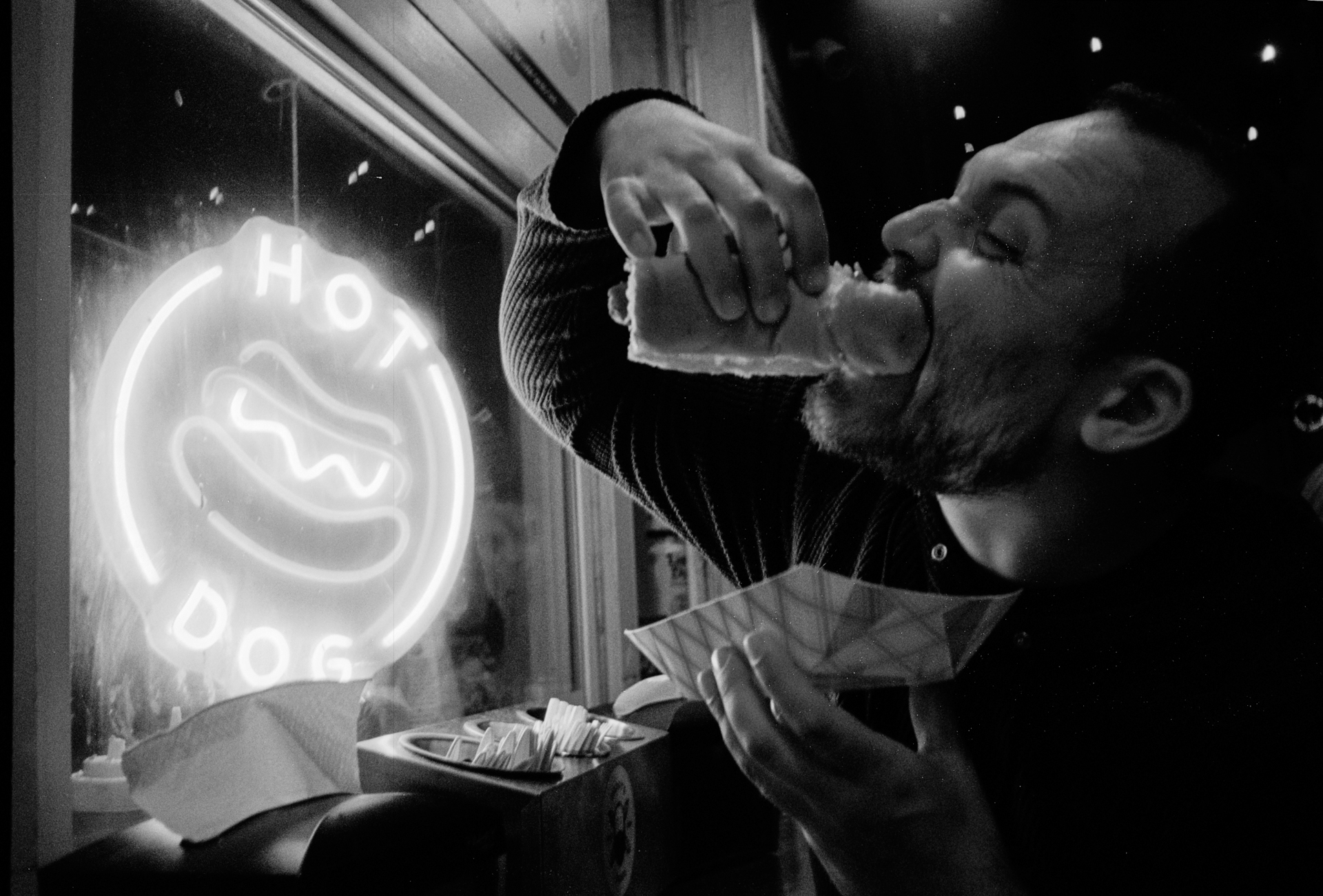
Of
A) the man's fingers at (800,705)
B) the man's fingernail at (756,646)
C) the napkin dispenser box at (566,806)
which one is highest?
the man's fingernail at (756,646)

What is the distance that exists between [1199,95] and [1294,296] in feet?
0.94

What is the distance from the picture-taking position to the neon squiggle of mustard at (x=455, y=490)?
1.22 m

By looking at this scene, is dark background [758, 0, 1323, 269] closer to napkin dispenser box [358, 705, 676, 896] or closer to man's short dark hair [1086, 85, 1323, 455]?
man's short dark hair [1086, 85, 1323, 455]

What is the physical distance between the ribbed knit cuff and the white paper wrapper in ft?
1.62

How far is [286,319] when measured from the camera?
103 cm

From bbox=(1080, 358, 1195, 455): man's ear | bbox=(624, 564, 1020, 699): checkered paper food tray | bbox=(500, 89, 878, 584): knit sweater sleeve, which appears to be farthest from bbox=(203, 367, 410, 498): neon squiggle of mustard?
bbox=(1080, 358, 1195, 455): man's ear

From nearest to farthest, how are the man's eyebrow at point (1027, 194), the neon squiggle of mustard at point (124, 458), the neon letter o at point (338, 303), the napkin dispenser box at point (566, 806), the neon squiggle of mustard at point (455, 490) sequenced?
1. the man's eyebrow at point (1027, 194)
2. the neon squiggle of mustard at point (124, 458)
3. the napkin dispenser box at point (566, 806)
4. the neon letter o at point (338, 303)
5. the neon squiggle of mustard at point (455, 490)

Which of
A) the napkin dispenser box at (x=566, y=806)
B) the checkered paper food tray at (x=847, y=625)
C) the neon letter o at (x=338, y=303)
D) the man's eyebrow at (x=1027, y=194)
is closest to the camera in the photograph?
the checkered paper food tray at (x=847, y=625)

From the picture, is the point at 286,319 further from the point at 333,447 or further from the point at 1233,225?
the point at 1233,225

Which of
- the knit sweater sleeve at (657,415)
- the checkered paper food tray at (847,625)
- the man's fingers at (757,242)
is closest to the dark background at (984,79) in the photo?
the knit sweater sleeve at (657,415)

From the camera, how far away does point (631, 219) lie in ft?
1.76

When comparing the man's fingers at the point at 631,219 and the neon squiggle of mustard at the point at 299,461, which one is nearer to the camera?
the man's fingers at the point at 631,219

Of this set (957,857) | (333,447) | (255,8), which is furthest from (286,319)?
(957,857)

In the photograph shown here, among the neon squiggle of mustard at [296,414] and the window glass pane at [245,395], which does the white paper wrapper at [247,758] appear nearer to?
the window glass pane at [245,395]
